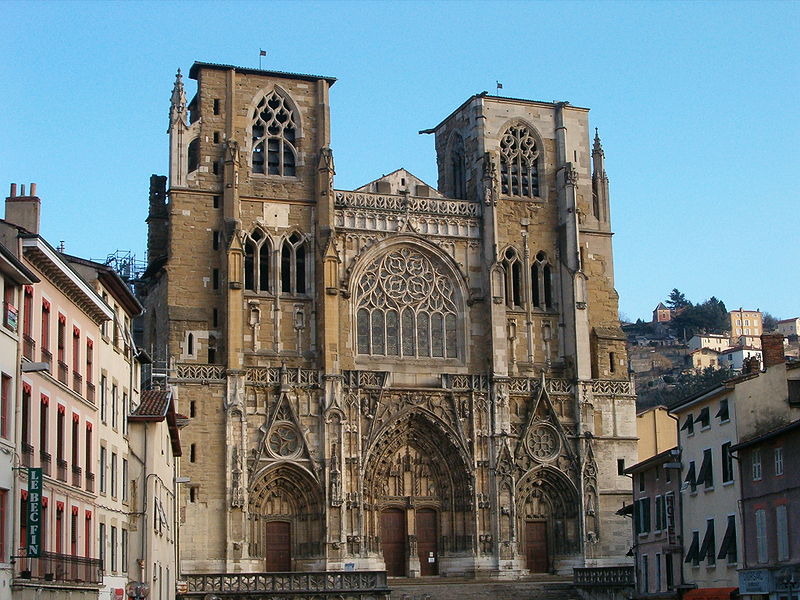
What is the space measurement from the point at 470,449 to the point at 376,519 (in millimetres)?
5151

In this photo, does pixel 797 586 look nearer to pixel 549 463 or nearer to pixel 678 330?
pixel 549 463

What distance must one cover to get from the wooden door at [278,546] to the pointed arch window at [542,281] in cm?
1612

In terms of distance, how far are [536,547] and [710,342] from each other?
127 meters

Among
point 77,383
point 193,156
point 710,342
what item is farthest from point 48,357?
point 710,342

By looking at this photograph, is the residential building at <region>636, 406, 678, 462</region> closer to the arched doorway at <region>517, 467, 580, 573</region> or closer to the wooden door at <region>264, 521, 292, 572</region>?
the arched doorway at <region>517, 467, 580, 573</region>

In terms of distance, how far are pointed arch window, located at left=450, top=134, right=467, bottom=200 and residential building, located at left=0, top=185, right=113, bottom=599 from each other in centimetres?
3395

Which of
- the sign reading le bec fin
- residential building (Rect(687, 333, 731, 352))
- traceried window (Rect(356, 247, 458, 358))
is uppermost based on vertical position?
residential building (Rect(687, 333, 731, 352))

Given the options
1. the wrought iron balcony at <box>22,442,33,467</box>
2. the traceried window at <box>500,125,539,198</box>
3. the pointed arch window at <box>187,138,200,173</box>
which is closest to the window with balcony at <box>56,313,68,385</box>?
the wrought iron balcony at <box>22,442,33,467</box>

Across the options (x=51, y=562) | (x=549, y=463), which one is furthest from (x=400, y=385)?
(x=51, y=562)

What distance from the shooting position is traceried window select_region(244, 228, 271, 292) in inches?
2405

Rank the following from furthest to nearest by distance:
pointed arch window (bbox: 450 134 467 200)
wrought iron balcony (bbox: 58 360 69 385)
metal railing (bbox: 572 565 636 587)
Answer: pointed arch window (bbox: 450 134 467 200), metal railing (bbox: 572 565 636 587), wrought iron balcony (bbox: 58 360 69 385)

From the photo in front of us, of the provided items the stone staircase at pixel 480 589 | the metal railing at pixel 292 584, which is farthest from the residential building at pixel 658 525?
the metal railing at pixel 292 584

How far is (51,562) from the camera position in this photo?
1217 inches

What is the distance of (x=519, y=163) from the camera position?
222 feet
